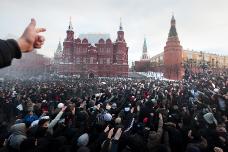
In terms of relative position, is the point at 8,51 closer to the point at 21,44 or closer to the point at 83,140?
the point at 21,44

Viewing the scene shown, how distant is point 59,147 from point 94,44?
75.9 meters

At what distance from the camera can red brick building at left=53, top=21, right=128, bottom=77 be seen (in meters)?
75.6

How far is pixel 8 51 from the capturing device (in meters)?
1.27

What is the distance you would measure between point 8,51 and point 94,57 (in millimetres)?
76134

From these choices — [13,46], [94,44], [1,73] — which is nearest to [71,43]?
[94,44]

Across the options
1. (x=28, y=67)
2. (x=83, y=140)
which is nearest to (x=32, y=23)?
(x=83, y=140)

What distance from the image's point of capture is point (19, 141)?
17.4ft

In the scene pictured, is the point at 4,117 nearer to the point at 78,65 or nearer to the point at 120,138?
the point at 120,138

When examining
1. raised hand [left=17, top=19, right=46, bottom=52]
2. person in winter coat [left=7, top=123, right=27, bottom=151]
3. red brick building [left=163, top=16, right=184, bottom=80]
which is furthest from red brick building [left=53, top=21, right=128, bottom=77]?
raised hand [left=17, top=19, right=46, bottom=52]

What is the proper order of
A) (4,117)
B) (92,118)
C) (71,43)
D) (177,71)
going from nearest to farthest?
(92,118), (4,117), (177,71), (71,43)

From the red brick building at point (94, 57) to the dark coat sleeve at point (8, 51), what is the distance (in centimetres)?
7297

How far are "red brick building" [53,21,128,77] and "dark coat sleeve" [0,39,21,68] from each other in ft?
239

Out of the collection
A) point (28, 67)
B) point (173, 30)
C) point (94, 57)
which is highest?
point (173, 30)

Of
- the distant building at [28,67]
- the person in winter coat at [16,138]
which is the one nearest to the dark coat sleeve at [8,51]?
the person in winter coat at [16,138]
